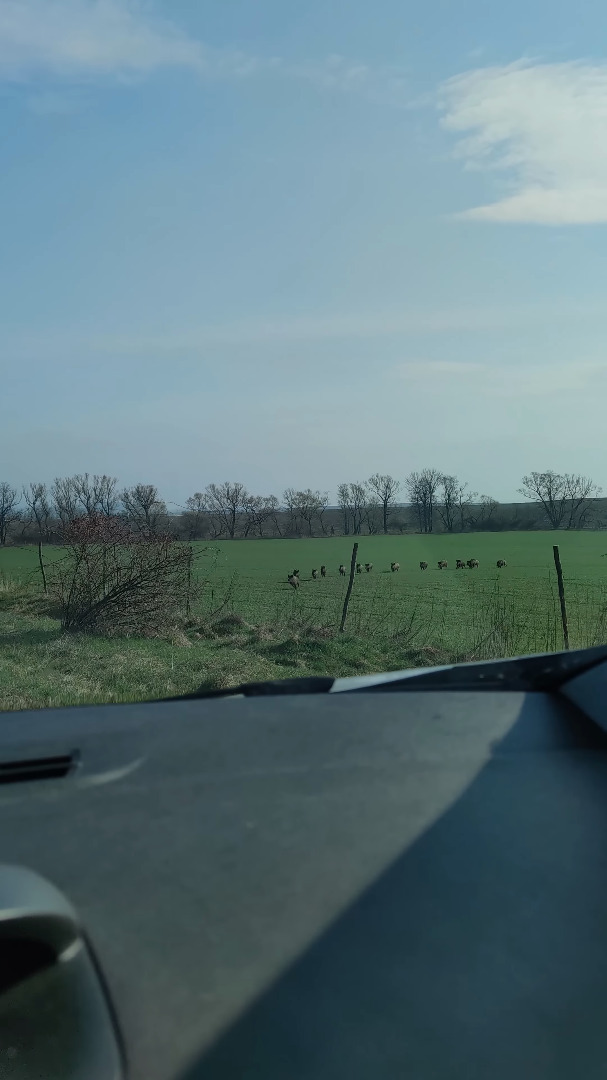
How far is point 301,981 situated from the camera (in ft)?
4.83

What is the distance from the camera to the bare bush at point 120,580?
1439 cm

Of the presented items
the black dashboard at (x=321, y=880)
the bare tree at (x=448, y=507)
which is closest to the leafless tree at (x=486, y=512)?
the bare tree at (x=448, y=507)

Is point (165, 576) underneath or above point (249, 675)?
above

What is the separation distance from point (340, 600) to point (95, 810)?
1646 centimetres

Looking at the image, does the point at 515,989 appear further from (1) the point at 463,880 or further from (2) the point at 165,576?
(2) the point at 165,576

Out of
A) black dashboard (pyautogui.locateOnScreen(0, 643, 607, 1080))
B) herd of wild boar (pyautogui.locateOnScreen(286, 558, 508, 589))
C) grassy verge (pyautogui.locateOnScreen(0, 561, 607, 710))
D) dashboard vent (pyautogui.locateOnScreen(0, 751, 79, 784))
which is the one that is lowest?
grassy verge (pyautogui.locateOnScreen(0, 561, 607, 710))

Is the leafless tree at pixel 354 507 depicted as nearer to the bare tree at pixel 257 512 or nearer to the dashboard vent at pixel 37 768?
the bare tree at pixel 257 512

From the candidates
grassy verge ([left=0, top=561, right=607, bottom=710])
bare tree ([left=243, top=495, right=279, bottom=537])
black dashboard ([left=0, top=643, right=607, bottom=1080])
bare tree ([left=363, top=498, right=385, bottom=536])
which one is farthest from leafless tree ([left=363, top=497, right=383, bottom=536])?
black dashboard ([left=0, top=643, right=607, bottom=1080])

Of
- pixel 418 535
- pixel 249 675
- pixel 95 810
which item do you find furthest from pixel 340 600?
pixel 95 810

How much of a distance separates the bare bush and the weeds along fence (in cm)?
120

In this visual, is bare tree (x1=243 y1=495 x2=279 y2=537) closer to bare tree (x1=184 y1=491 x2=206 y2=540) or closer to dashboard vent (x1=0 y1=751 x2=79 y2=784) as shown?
bare tree (x1=184 y1=491 x2=206 y2=540)

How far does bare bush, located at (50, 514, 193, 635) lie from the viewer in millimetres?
14391

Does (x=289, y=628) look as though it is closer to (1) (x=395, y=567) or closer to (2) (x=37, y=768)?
(1) (x=395, y=567)

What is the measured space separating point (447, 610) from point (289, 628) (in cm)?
309
